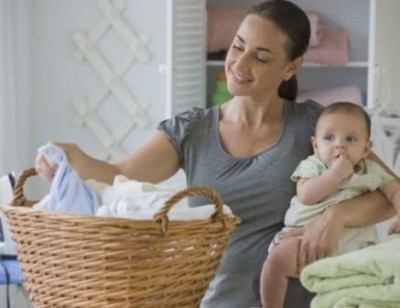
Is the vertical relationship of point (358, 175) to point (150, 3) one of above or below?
below

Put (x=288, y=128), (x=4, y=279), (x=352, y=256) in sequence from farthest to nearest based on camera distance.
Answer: (x=4, y=279)
(x=288, y=128)
(x=352, y=256)

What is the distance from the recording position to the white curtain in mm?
2834

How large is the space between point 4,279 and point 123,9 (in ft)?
3.71

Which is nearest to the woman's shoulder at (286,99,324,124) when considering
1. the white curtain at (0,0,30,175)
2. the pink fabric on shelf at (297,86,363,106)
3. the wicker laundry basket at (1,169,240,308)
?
the wicker laundry basket at (1,169,240,308)

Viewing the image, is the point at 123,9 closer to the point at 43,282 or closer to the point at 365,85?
the point at 365,85

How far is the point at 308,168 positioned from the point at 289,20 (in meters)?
0.24

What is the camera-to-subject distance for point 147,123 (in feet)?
9.89

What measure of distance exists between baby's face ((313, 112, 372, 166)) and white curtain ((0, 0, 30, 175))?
5.90 feet

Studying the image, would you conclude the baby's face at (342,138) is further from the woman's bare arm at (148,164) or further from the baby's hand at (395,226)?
the woman's bare arm at (148,164)

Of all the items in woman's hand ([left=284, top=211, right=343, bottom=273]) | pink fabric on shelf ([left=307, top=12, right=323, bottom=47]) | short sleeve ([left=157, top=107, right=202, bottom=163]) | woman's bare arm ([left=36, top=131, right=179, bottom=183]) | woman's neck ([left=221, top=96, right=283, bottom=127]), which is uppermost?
pink fabric on shelf ([left=307, top=12, right=323, bottom=47])

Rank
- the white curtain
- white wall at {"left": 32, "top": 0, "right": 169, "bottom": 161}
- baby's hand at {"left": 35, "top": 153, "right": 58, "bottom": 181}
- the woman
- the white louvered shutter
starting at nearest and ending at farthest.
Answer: baby's hand at {"left": 35, "top": 153, "right": 58, "bottom": 181}, the woman, the white louvered shutter, the white curtain, white wall at {"left": 32, "top": 0, "right": 169, "bottom": 161}

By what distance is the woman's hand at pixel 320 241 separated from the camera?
1132 mm

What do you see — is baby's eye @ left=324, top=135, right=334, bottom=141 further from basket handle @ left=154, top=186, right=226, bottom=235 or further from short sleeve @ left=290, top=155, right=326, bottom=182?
basket handle @ left=154, top=186, right=226, bottom=235

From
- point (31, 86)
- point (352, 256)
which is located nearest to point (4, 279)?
point (31, 86)
